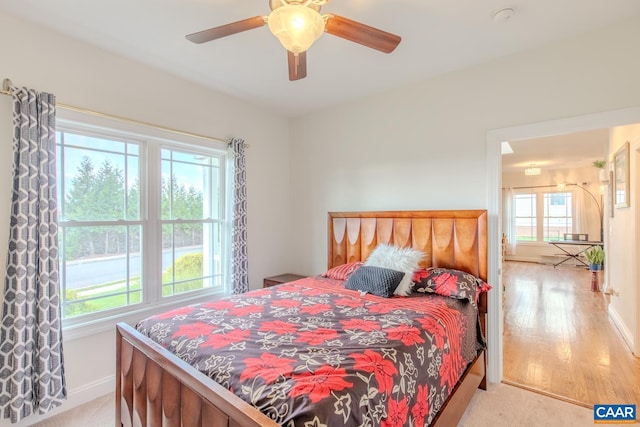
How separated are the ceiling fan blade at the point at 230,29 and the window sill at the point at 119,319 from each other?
7.30 ft

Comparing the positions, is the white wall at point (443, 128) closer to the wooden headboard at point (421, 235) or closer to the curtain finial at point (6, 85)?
the wooden headboard at point (421, 235)

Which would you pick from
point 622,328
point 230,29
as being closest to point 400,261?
point 230,29

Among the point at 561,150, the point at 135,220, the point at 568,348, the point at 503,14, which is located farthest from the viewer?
the point at 561,150

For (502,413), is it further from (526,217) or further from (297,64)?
(526,217)

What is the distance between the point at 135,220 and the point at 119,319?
83 cm

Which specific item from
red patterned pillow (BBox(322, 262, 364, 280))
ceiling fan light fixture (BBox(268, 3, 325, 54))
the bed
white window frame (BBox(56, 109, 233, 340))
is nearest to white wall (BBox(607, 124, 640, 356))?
the bed

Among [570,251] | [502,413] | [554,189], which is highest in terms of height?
[554,189]

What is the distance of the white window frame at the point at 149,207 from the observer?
93.2 inches

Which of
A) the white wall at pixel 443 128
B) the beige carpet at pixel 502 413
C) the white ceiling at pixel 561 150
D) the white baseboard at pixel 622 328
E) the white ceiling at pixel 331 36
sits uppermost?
the white ceiling at pixel 331 36

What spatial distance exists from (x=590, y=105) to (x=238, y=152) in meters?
3.04

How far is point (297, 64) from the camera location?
1850 mm

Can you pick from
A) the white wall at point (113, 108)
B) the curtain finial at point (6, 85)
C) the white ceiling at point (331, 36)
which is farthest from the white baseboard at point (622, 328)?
the curtain finial at point (6, 85)

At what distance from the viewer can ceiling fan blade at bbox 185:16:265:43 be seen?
5.09 feet

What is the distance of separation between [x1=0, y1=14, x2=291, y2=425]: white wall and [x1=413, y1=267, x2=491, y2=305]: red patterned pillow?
1994 mm
